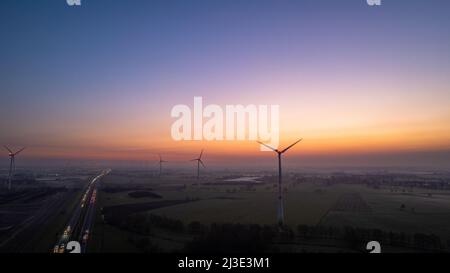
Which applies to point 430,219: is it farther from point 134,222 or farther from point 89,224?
point 89,224

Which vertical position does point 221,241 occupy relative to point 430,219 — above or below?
above

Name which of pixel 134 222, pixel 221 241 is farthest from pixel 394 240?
pixel 134 222

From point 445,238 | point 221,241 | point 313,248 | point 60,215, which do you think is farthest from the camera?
point 60,215
